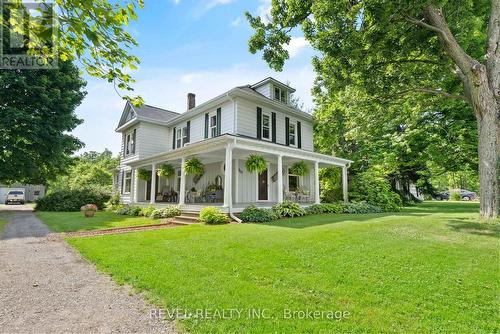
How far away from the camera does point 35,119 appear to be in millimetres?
17156

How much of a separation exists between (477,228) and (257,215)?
274 inches

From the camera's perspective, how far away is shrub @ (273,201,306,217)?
1194cm

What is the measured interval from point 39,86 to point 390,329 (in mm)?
21754

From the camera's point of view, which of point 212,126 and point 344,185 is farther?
point 344,185

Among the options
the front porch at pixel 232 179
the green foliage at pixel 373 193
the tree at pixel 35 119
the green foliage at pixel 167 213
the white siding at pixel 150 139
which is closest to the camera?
the front porch at pixel 232 179

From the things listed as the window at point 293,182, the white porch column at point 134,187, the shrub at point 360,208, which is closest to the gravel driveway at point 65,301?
the shrub at point 360,208

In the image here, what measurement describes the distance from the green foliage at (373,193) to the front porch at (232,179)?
111 cm

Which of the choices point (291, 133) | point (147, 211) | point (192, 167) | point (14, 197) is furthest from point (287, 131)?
point (14, 197)

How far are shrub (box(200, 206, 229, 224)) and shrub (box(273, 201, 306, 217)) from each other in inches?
98.2

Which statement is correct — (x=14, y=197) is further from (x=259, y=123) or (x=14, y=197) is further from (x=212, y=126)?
(x=259, y=123)

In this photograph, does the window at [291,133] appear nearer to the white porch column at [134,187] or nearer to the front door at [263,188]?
the front door at [263,188]

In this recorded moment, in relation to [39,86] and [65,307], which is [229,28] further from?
[39,86]

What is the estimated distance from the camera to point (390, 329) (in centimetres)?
268

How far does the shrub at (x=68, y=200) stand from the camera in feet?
63.4
